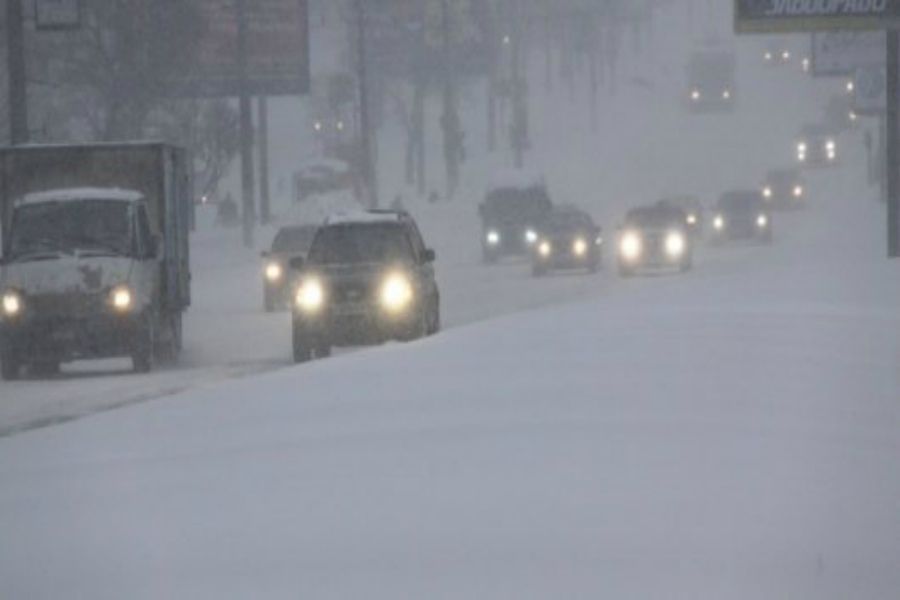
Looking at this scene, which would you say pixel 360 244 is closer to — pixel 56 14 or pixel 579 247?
pixel 56 14

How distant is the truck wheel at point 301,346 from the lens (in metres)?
29.5

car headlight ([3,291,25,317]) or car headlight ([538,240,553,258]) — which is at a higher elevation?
car headlight ([3,291,25,317])

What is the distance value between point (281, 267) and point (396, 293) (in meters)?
15.7

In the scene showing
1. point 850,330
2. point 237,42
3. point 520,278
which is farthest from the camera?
point 237,42

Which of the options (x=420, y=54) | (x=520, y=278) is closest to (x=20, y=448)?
(x=520, y=278)

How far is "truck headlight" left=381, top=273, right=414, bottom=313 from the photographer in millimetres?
29188

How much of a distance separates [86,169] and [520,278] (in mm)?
27231

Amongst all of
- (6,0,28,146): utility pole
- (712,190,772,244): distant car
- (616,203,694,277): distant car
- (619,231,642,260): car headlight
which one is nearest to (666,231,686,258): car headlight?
(616,203,694,277): distant car

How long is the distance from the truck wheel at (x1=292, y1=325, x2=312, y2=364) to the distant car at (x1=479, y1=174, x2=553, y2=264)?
36.9 meters

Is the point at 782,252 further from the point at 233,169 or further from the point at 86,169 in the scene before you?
the point at 233,169

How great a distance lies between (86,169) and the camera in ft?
101

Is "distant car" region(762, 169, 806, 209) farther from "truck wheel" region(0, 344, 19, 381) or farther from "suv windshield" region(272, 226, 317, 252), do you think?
"truck wheel" region(0, 344, 19, 381)

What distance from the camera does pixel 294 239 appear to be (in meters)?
45.6

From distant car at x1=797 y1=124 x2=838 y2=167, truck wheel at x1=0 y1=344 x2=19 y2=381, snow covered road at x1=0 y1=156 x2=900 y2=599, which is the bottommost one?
truck wheel at x1=0 y1=344 x2=19 y2=381
